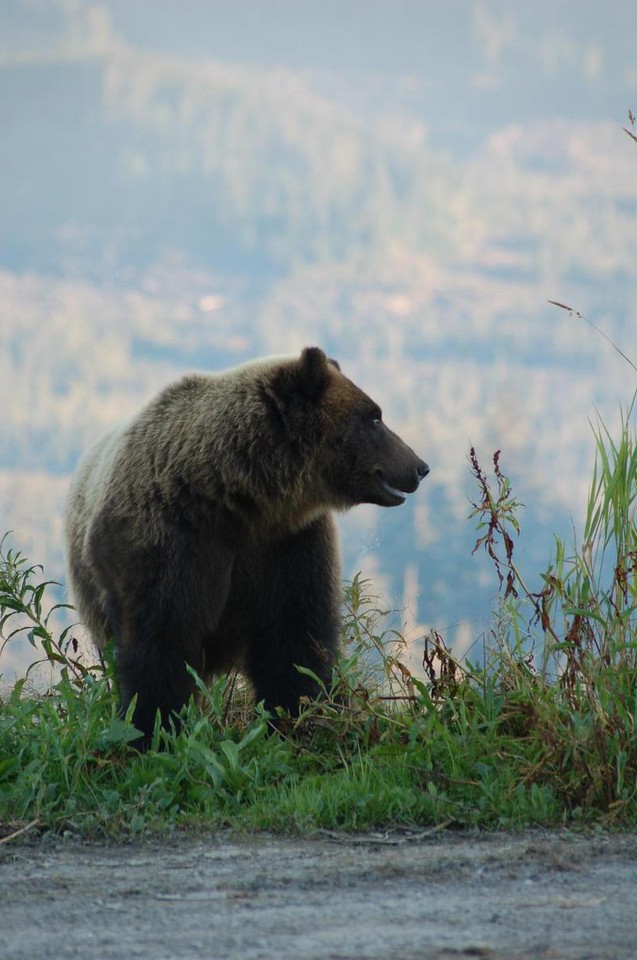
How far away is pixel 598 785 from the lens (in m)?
4.74

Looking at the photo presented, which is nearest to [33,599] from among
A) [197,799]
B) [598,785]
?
[197,799]

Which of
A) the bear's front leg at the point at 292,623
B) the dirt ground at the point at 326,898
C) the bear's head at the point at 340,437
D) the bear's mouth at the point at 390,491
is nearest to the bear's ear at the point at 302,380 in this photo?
the bear's head at the point at 340,437

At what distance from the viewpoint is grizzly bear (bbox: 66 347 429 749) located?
586 centimetres

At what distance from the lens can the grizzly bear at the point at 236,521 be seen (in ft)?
19.2

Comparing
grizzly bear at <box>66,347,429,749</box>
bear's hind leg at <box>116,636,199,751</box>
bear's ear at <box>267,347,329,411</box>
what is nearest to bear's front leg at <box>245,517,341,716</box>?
grizzly bear at <box>66,347,429,749</box>

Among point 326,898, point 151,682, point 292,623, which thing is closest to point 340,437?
point 292,623

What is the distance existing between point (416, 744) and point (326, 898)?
1.66 metres

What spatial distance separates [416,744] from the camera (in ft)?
17.5

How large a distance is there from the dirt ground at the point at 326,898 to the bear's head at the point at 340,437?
2.02 metres

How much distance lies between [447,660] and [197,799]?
1.27m

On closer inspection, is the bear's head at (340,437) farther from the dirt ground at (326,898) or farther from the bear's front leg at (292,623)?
the dirt ground at (326,898)

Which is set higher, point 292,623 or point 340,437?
point 340,437

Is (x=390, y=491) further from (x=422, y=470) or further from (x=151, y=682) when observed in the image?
(x=151, y=682)

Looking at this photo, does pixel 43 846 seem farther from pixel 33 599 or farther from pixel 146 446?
pixel 146 446
